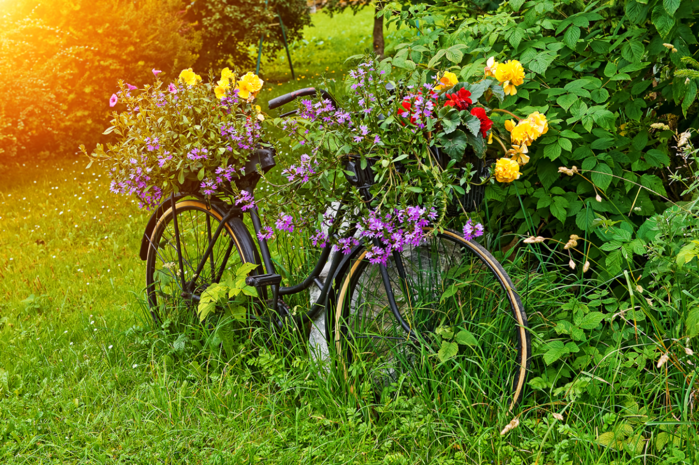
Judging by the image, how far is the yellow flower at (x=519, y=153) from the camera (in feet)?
7.38

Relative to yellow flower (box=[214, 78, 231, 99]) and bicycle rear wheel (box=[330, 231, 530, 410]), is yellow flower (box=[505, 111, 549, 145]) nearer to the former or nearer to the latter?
bicycle rear wheel (box=[330, 231, 530, 410])

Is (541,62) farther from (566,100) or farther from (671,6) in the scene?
(671,6)

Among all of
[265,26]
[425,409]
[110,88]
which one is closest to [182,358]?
[425,409]

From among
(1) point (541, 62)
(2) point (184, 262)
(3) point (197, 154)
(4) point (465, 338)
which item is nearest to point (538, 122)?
(1) point (541, 62)

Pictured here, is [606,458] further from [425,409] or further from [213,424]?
[213,424]

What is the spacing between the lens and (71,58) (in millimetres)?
7824

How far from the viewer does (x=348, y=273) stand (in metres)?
2.49

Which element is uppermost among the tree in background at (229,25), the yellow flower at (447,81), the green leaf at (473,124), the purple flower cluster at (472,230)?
the tree in background at (229,25)

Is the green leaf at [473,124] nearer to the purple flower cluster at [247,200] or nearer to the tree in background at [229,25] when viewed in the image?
the purple flower cluster at [247,200]

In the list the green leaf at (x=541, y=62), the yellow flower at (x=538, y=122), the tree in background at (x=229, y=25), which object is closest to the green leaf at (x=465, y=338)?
the yellow flower at (x=538, y=122)

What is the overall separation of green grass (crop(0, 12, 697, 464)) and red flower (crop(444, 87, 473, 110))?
2.38ft

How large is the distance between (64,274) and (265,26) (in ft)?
22.8

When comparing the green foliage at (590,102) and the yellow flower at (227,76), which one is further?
the yellow flower at (227,76)

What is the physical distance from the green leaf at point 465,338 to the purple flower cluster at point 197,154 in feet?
4.42
